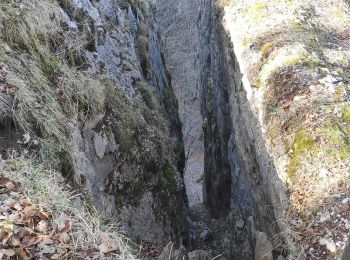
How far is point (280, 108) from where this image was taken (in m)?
6.18

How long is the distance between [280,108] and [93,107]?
119 inches

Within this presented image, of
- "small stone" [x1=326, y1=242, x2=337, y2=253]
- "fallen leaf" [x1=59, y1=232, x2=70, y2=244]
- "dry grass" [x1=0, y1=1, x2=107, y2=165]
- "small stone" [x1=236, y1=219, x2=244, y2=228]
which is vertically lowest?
"small stone" [x1=236, y1=219, x2=244, y2=228]

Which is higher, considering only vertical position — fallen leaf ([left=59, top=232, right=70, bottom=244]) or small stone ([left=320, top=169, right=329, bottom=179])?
fallen leaf ([left=59, top=232, right=70, bottom=244])

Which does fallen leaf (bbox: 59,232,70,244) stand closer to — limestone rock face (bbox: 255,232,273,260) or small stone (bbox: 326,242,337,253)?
small stone (bbox: 326,242,337,253)

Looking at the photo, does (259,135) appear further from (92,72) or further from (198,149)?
(198,149)

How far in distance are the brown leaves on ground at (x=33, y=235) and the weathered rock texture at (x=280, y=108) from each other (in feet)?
8.76

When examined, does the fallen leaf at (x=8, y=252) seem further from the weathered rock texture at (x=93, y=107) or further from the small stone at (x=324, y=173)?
the small stone at (x=324, y=173)

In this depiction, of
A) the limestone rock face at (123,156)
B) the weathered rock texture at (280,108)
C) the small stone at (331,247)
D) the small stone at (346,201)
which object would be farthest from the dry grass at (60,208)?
the small stone at (346,201)

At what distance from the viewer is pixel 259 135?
7109 millimetres

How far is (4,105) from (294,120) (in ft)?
12.9

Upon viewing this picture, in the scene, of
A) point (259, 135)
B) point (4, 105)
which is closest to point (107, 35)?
point (259, 135)

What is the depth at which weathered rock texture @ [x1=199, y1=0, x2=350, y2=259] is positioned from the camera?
5.12 metres

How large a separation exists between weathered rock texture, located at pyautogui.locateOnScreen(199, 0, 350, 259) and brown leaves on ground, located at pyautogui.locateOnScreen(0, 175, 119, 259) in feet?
8.76

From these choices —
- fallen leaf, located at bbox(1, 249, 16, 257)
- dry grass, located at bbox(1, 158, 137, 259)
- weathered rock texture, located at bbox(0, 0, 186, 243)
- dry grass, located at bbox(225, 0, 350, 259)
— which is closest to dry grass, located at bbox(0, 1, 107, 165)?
weathered rock texture, located at bbox(0, 0, 186, 243)
